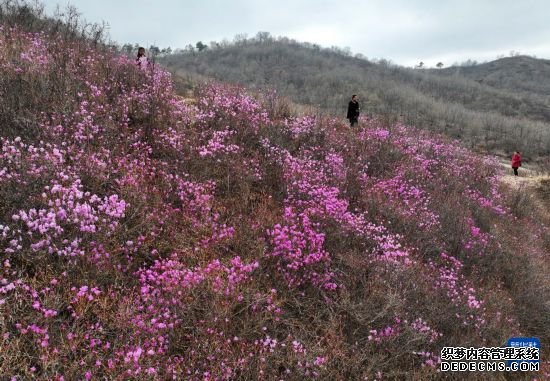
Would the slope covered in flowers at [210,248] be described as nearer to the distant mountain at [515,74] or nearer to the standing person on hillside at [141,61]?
the standing person on hillside at [141,61]

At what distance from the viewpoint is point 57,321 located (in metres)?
3.52

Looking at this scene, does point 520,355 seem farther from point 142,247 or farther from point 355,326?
point 142,247

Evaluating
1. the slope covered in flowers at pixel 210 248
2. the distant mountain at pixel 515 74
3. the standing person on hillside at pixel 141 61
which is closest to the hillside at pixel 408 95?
the distant mountain at pixel 515 74

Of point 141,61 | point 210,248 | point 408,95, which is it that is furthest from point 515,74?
point 210,248

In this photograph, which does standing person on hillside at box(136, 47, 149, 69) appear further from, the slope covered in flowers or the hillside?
the hillside

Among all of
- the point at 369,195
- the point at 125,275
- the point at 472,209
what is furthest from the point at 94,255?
the point at 472,209

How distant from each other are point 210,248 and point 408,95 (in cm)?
5845

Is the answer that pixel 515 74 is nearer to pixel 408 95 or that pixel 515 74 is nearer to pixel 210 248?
pixel 408 95

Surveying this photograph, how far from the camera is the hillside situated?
35.4m

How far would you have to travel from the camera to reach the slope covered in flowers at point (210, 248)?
3678mm

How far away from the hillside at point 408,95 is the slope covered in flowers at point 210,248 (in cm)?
601

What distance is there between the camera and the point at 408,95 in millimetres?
56969

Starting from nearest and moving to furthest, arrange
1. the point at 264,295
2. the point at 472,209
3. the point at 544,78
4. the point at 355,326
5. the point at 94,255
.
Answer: the point at 94,255 → the point at 264,295 → the point at 355,326 → the point at 472,209 → the point at 544,78

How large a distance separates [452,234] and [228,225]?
4.84 metres
